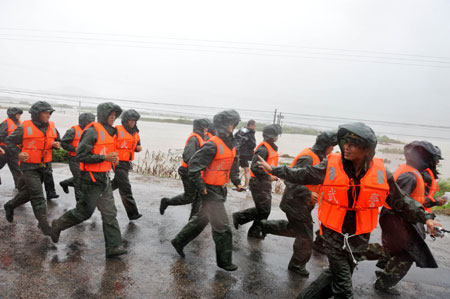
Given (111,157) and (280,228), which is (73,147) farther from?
(280,228)

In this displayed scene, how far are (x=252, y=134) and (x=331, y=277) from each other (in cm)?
661

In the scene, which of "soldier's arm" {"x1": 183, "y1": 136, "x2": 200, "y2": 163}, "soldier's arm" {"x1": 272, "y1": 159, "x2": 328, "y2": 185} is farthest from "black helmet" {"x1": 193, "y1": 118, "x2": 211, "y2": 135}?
"soldier's arm" {"x1": 272, "y1": 159, "x2": 328, "y2": 185}

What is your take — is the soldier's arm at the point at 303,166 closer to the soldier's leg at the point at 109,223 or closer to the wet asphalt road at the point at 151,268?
the wet asphalt road at the point at 151,268

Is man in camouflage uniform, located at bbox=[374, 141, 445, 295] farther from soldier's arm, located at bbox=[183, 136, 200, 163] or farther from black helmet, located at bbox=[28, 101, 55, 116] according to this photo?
black helmet, located at bbox=[28, 101, 55, 116]

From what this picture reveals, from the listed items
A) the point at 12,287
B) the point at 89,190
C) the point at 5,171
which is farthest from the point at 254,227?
the point at 5,171

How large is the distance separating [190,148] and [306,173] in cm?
284

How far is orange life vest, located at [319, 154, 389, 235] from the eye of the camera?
273 cm

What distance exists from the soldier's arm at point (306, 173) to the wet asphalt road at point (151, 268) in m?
1.41

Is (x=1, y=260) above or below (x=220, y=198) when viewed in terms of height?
below

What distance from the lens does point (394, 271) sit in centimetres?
386

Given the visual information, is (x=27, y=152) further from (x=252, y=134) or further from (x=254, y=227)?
(x=252, y=134)

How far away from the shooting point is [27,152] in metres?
4.83

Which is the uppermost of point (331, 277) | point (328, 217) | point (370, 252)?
point (328, 217)

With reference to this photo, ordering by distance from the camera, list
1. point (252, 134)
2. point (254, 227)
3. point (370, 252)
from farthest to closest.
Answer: point (252, 134) → point (254, 227) → point (370, 252)
